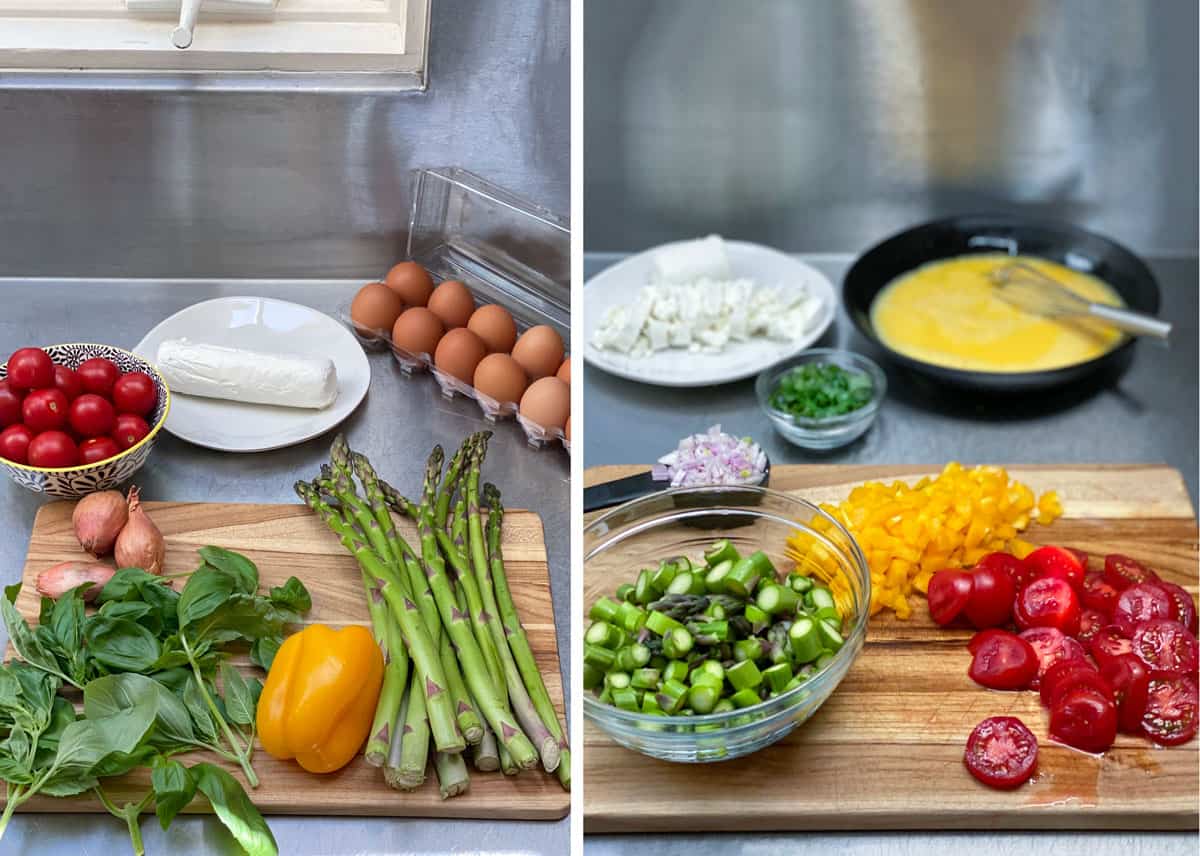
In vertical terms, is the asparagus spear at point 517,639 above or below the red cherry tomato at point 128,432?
below

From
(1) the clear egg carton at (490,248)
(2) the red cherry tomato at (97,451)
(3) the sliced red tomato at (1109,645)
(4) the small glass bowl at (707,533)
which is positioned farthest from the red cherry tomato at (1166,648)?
(2) the red cherry tomato at (97,451)

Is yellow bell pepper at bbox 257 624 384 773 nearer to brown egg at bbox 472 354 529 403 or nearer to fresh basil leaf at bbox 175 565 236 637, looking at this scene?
fresh basil leaf at bbox 175 565 236 637

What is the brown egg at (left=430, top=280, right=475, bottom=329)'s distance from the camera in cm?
138

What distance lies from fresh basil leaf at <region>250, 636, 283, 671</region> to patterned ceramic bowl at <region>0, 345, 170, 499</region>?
9.8 inches

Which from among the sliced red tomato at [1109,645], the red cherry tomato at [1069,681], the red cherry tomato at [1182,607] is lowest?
the red cherry tomato at [1069,681]

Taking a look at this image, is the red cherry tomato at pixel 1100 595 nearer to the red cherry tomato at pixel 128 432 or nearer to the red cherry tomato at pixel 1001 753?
the red cherry tomato at pixel 1001 753

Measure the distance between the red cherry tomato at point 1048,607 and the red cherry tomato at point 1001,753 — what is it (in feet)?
0.41

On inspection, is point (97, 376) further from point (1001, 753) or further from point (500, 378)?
point (1001, 753)

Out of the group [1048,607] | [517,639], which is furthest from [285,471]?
[1048,607]

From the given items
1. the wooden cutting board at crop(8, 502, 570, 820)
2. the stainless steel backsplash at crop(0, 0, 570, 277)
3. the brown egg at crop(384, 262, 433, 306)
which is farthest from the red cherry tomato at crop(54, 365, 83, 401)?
the brown egg at crop(384, 262, 433, 306)

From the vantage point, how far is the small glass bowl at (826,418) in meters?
1.55

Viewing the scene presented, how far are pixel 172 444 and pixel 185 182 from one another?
30 cm

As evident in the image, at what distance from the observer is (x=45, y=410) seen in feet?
4.00

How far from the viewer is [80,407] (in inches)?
48.2
